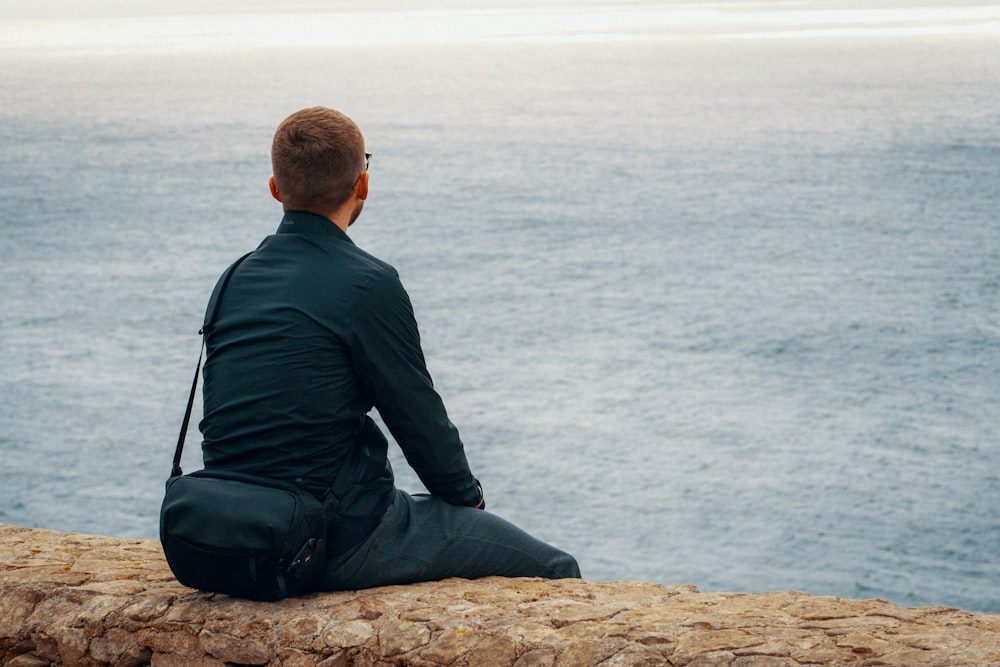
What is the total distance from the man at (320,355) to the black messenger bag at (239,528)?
0.11 m

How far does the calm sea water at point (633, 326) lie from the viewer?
4566 cm

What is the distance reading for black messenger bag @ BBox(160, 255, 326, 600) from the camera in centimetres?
388

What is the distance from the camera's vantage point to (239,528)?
3875 mm

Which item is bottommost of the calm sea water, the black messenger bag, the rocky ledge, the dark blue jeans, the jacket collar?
the calm sea water

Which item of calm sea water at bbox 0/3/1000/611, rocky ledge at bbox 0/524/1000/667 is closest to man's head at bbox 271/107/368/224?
rocky ledge at bbox 0/524/1000/667

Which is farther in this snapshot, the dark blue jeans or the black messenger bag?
the dark blue jeans

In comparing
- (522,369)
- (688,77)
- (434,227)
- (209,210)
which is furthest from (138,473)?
(688,77)

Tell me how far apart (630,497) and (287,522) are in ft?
149

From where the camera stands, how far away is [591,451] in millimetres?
50250

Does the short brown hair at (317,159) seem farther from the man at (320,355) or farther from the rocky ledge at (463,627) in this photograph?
the rocky ledge at (463,627)

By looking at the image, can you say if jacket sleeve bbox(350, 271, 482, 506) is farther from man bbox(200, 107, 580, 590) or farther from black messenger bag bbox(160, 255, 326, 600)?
black messenger bag bbox(160, 255, 326, 600)

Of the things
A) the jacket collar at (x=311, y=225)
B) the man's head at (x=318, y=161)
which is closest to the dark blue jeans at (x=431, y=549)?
the jacket collar at (x=311, y=225)

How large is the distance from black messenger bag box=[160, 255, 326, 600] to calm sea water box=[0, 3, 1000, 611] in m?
35.7

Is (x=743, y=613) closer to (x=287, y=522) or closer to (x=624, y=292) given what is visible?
(x=287, y=522)
